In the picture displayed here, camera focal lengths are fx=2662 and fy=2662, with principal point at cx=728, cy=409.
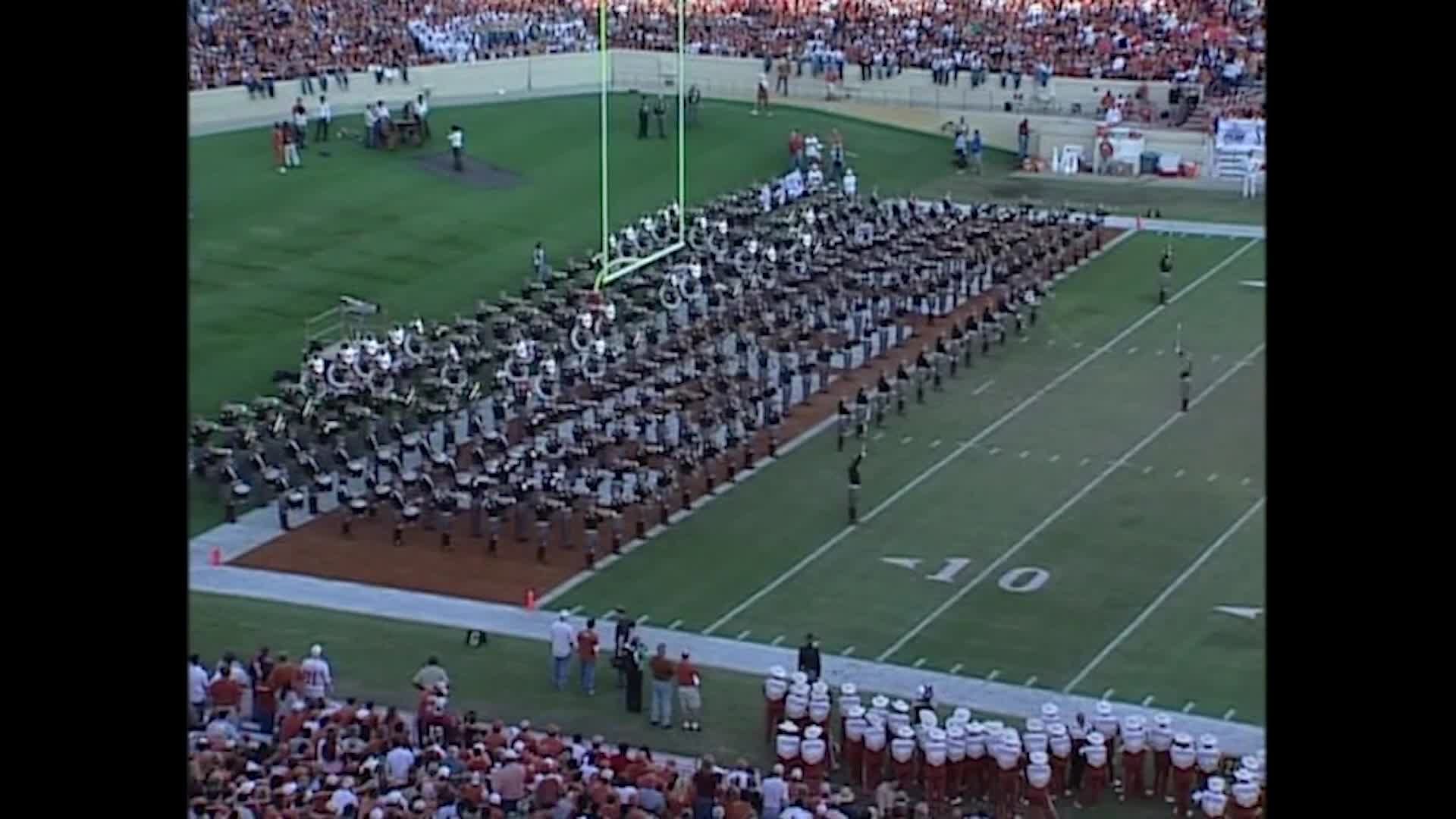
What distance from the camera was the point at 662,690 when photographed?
48.8ft

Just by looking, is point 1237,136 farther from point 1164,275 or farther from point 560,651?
point 560,651

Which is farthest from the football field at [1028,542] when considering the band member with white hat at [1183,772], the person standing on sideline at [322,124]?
the person standing on sideline at [322,124]

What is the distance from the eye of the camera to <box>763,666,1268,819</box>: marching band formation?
528 inches

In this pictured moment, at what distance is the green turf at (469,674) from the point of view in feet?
48.6

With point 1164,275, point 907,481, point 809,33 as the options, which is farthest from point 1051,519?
point 809,33

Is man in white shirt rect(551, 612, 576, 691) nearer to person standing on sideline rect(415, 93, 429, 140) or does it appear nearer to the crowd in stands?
person standing on sideline rect(415, 93, 429, 140)

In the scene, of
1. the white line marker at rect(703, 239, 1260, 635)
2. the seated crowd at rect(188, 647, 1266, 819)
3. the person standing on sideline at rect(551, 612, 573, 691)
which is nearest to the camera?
the seated crowd at rect(188, 647, 1266, 819)

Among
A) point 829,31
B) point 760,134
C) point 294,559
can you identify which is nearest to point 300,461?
point 294,559

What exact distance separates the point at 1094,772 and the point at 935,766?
0.81 m

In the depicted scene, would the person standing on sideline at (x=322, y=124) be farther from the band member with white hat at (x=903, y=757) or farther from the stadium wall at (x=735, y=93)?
the band member with white hat at (x=903, y=757)

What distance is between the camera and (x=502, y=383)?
21.5m

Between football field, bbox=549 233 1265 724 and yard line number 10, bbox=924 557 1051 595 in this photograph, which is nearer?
football field, bbox=549 233 1265 724

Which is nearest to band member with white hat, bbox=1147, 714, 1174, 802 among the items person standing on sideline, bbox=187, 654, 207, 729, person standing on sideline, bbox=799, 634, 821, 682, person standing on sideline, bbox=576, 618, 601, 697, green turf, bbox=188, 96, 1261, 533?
person standing on sideline, bbox=799, 634, 821, 682
